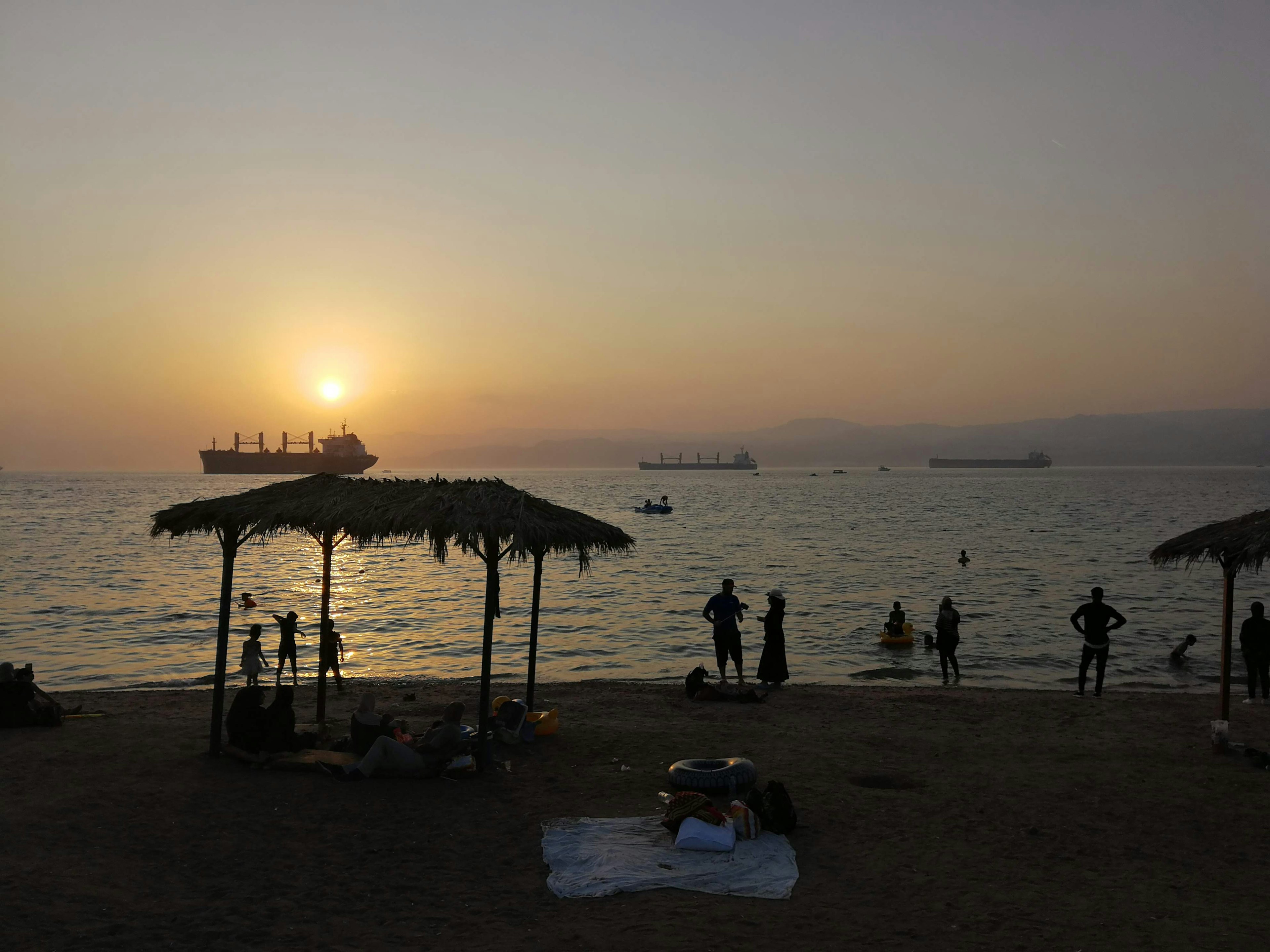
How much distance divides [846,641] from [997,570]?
67.6ft

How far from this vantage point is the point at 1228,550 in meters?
10.5

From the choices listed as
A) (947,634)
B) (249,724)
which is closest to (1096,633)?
(947,634)

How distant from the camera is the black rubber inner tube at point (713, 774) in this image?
361 inches

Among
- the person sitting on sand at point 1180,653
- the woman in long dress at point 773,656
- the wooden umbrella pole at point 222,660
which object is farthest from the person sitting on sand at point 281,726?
the person sitting on sand at point 1180,653

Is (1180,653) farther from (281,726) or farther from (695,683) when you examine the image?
→ (281,726)

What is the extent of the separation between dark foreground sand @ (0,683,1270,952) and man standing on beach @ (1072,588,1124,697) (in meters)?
2.34

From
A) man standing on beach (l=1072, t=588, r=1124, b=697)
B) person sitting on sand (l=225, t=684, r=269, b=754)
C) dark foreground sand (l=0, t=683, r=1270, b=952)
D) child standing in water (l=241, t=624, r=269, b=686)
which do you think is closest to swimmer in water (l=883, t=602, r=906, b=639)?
man standing on beach (l=1072, t=588, r=1124, b=697)

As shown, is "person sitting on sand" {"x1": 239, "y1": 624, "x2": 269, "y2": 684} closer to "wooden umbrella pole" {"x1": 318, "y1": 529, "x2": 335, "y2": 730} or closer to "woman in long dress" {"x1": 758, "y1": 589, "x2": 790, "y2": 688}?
"wooden umbrella pole" {"x1": 318, "y1": 529, "x2": 335, "y2": 730}

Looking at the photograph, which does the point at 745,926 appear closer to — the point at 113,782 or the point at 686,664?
the point at 113,782

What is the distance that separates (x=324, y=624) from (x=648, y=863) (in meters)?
6.87

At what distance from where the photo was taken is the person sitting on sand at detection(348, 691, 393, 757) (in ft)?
32.0

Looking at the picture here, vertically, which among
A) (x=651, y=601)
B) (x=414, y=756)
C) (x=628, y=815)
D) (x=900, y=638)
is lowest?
(x=651, y=601)

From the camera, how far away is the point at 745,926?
640 cm

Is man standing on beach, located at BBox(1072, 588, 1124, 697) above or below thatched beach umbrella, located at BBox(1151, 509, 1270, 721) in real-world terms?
below
